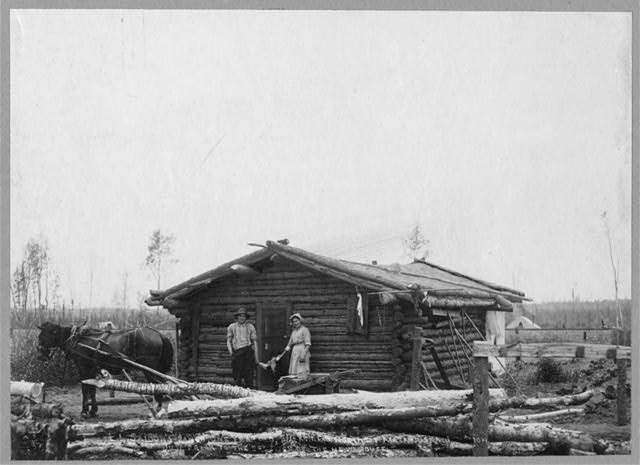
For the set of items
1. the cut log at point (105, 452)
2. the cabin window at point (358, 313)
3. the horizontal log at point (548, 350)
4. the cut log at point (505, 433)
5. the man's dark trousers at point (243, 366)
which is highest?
the cabin window at point (358, 313)

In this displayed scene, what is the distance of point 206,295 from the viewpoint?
1878 centimetres

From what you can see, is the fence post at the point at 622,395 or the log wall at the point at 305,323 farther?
the log wall at the point at 305,323

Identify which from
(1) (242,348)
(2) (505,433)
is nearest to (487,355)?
(2) (505,433)

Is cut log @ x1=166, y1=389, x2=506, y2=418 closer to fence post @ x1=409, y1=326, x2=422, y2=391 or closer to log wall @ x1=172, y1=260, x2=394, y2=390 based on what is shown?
fence post @ x1=409, y1=326, x2=422, y2=391

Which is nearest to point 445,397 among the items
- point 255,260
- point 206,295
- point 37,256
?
point 255,260

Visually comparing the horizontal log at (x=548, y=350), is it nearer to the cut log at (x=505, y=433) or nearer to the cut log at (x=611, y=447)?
the cut log at (x=505, y=433)

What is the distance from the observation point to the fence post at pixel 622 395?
15117 mm

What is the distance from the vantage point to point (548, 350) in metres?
13.7

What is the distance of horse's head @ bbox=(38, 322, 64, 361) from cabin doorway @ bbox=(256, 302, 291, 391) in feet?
14.4

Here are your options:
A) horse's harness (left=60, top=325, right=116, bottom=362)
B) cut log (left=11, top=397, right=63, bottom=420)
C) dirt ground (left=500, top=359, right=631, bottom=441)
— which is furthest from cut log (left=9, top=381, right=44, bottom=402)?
dirt ground (left=500, top=359, right=631, bottom=441)

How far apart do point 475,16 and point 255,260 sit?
682cm

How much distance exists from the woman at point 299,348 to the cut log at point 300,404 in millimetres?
3302

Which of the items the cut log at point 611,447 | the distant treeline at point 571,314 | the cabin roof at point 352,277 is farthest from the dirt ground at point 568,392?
the distant treeline at point 571,314

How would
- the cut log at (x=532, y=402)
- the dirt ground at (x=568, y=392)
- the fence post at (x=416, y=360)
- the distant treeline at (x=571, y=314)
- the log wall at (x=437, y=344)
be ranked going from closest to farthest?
the cut log at (x=532, y=402) < the dirt ground at (x=568, y=392) < the fence post at (x=416, y=360) < the log wall at (x=437, y=344) < the distant treeline at (x=571, y=314)
